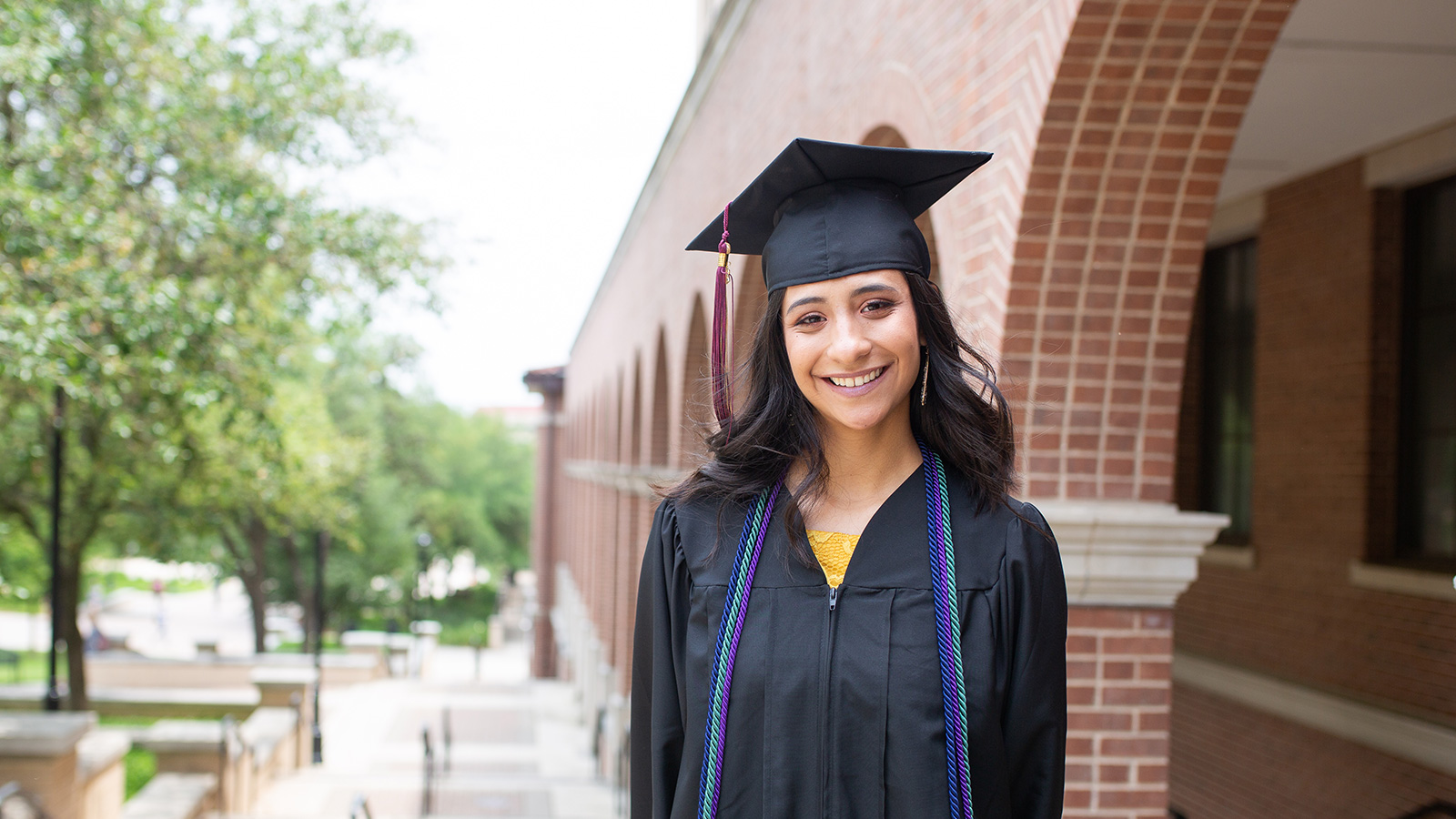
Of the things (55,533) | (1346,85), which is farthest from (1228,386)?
(55,533)

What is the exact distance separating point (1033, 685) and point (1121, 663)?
7.22 feet

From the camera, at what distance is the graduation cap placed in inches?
74.2

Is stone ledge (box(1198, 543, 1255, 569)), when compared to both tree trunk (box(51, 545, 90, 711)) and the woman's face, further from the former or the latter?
tree trunk (box(51, 545, 90, 711))

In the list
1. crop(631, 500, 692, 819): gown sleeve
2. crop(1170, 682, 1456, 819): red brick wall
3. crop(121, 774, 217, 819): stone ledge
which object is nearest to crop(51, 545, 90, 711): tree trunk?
crop(121, 774, 217, 819): stone ledge

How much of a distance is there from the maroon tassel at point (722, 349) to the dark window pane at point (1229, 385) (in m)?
6.92

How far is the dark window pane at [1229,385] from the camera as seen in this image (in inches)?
323

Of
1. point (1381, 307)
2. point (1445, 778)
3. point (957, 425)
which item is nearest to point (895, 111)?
point (957, 425)

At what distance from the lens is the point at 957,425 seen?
1.90 meters

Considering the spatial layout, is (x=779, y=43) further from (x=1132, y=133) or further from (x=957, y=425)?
(x=957, y=425)

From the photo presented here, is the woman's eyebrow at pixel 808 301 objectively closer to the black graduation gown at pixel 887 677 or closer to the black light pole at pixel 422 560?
the black graduation gown at pixel 887 677

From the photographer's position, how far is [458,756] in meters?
15.6

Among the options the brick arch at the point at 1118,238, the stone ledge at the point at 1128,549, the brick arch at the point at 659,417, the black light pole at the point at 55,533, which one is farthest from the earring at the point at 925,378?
the brick arch at the point at 659,417

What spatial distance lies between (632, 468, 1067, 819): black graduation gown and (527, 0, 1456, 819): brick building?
0.40m

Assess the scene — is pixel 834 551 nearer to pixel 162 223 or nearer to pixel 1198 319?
pixel 1198 319
